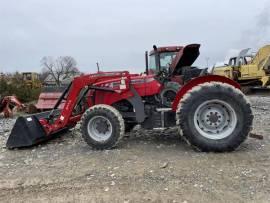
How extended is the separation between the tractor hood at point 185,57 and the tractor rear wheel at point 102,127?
6.37 feet

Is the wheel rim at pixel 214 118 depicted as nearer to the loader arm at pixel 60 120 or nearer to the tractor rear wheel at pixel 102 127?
the tractor rear wheel at pixel 102 127

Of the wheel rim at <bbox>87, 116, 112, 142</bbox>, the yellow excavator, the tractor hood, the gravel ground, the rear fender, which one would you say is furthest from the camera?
the yellow excavator

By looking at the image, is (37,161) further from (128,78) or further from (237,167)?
(237,167)

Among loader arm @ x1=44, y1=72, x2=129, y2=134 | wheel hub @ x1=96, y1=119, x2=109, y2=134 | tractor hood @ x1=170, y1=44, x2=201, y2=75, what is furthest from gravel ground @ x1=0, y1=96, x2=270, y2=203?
tractor hood @ x1=170, y1=44, x2=201, y2=75

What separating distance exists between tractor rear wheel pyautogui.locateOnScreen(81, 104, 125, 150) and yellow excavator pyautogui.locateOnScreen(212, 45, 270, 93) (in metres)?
18.1

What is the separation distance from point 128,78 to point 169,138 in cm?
155

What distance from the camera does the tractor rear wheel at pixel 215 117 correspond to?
255 inches

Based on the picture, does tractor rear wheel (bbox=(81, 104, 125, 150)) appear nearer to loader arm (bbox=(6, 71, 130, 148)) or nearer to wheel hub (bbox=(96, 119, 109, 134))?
wheel hub (bbox=(96, 119, 109, 134))

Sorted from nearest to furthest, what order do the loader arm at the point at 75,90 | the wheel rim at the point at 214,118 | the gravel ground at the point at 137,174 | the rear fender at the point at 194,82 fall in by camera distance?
the gravel ground at the point at 137,174, the wheel rim at the point at 214,118, the rear fender at the point at 194,82, the loader arm at the point at 75,90

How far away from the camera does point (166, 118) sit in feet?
23.4

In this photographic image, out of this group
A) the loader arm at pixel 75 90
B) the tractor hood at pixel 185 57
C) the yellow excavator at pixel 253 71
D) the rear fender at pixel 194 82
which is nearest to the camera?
the rear fender at pixel 194 82

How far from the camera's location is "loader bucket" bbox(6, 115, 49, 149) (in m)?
7.60

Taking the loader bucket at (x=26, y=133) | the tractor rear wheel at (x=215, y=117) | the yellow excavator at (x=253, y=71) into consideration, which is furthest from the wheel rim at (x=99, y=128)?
the yellow excavator at (x=253, y=71)

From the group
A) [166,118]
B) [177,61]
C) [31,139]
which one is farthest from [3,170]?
[177,61]
